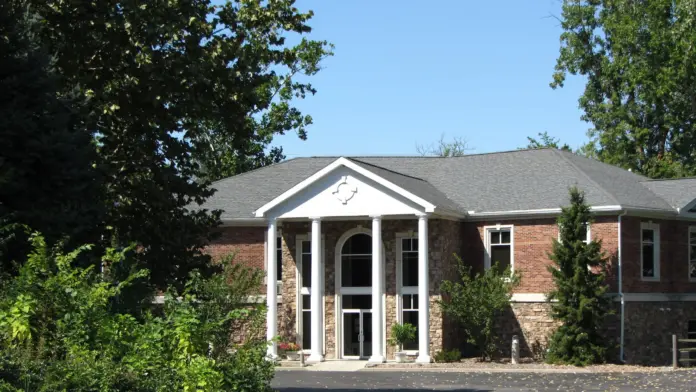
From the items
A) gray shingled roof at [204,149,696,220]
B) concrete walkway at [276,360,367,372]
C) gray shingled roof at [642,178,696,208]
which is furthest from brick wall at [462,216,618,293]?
concrete walkway at [276,360,367,372]

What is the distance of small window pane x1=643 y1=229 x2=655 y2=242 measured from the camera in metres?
39.0

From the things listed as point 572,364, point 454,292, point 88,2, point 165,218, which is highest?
point 88,2

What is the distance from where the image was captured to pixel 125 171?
72.8 ft

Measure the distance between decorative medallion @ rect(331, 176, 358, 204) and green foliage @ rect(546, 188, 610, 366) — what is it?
7725mm

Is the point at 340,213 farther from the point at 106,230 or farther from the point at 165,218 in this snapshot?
the point at 106,230

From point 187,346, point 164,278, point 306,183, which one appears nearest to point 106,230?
point 164,278

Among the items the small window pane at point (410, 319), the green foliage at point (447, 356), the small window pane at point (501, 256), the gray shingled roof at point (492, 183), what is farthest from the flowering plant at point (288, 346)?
the small window pane at point (501, 256)

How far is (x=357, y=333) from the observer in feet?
131

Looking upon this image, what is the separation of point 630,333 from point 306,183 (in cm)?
1298

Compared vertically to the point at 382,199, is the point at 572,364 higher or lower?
lower

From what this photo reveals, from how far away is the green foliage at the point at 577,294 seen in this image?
35.1 meters

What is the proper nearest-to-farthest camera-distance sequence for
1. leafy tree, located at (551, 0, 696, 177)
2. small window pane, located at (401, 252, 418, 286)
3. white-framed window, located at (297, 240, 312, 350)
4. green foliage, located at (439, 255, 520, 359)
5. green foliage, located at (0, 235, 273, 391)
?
green foliage, located at (0, 235, 273, 391) < green foliage, located at (439, 255, 520, 359) < small window pane, located at (401, 252, 418, 286) < white-framed window, located at (297, 240, 312, 350) < leafy tree, located at (551, 0, 696, 177)

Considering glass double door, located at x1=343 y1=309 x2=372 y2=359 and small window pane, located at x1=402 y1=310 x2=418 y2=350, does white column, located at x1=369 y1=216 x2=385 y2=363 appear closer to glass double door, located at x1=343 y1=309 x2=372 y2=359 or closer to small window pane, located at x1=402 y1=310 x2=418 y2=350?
A: small window pane, located at x1=402 y1=310 x2=418 y2=350

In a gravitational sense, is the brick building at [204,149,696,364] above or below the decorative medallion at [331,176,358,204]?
below
